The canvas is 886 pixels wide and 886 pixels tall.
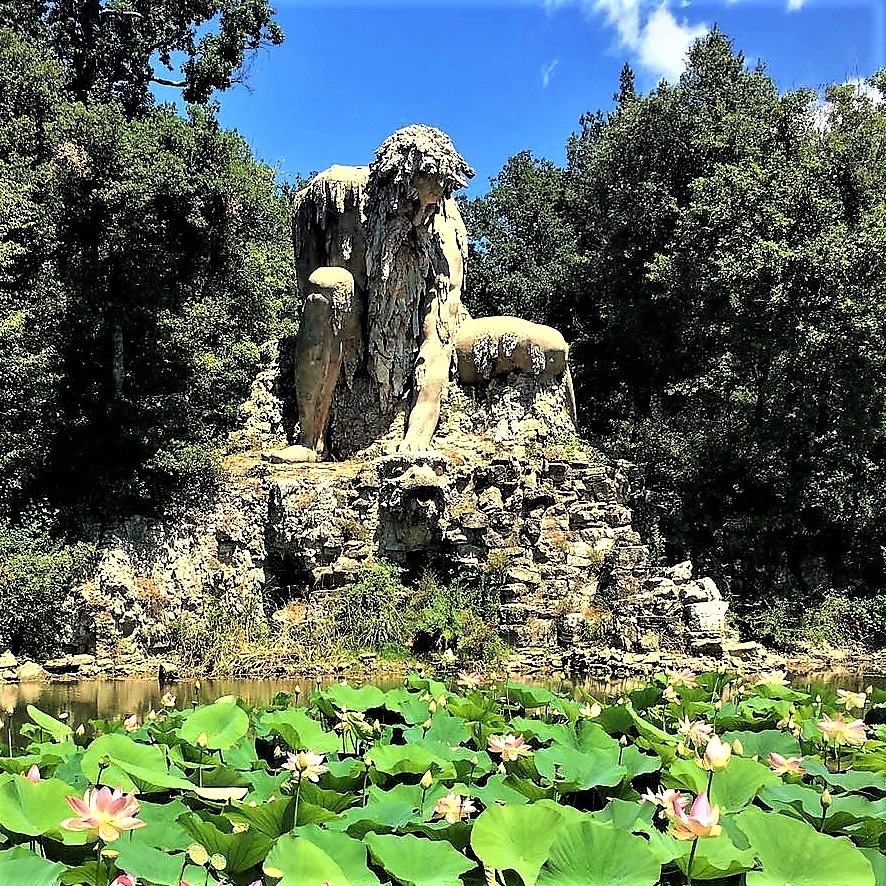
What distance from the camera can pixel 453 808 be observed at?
2475mm

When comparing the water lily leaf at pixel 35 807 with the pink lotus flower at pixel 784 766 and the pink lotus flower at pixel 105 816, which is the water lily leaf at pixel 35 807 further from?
the pink lotus flower at pixel 784 766

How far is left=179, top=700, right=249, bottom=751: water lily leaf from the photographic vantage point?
3.24 m

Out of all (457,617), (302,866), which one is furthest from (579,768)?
(457,617)

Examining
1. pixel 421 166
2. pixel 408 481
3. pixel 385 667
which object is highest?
pixel 421 166

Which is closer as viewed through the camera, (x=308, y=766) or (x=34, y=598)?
(x=308, y=766)

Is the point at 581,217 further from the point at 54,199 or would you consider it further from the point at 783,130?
the point at 54,199

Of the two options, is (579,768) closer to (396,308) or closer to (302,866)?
(302,866)

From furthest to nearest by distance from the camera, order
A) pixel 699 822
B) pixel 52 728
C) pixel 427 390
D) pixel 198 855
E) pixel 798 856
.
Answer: pixel 427 390 < pixel 52 728 < pixel 198 855 < pixel 798 856 < pixel 699 822

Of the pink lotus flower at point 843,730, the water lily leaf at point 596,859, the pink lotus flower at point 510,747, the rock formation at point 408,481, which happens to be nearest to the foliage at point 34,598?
the rock formation at point 408,481

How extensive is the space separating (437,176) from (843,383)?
312 inches

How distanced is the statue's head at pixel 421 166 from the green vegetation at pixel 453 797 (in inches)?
362

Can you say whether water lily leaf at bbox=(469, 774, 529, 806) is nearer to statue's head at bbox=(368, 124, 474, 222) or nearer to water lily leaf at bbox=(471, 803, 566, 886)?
water lily leaf at bbox=(471, 803, 566, 886)

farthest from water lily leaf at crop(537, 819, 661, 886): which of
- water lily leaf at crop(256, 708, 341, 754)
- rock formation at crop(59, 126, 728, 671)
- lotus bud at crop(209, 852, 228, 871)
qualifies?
rock formation at crop(59, 126, 728, 671)

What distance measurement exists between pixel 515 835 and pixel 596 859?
25 cm
